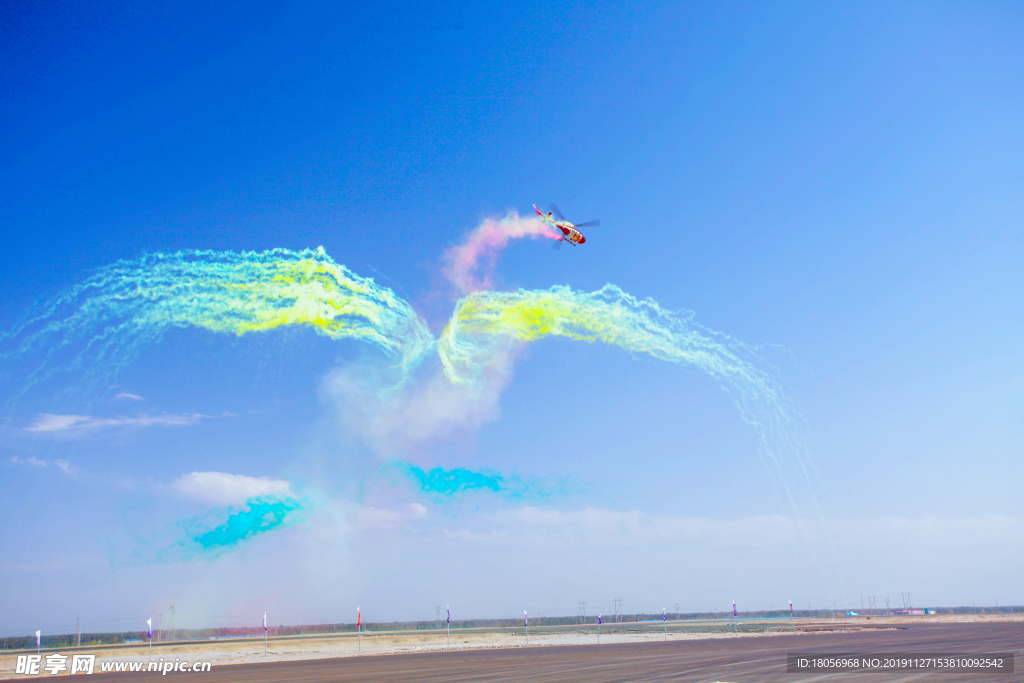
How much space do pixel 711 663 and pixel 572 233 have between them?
114 ft

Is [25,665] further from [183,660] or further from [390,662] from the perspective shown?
[390,662]

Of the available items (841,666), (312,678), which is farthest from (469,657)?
(841,666)

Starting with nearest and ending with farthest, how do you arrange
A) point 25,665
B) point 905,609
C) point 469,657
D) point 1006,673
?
point 1006,673 → point 25,665 → point 469,657 → point 905,609

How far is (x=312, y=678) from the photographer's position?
2655 cm

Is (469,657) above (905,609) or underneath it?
Result: above

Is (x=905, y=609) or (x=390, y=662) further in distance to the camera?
(x=905, y=609)

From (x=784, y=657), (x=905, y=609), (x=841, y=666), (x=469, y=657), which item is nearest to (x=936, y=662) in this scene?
(x=841, y=666)

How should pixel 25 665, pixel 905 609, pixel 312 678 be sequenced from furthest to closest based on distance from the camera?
pixel 905 609, pixel 25 665, pixel 312 678

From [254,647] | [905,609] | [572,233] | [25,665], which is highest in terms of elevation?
[572,233]

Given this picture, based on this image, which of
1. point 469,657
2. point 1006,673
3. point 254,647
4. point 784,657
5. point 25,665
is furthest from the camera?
point 254,647

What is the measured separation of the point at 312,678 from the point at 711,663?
19.6 metres

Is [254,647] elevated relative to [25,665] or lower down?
lower down

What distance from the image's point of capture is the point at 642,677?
79.4 ft

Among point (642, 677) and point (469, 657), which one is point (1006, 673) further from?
point (469, 657)
